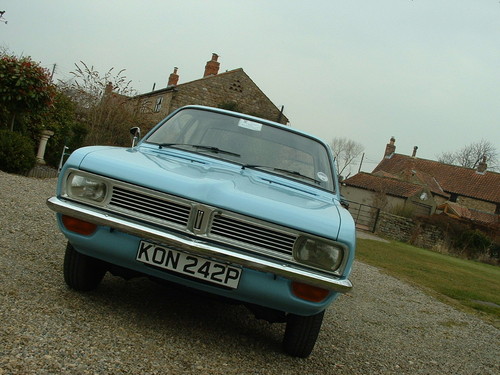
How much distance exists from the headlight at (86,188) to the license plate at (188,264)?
0.41m

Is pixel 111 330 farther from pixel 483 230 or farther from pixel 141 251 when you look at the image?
pixel 483 230

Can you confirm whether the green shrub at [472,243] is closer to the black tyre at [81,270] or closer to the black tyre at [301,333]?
the black tyre at [301,333]

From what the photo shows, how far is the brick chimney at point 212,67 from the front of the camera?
130 ft

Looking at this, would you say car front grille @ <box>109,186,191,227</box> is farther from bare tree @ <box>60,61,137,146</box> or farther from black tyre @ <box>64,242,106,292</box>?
bare tree @ <box>60,61,137,146</box>

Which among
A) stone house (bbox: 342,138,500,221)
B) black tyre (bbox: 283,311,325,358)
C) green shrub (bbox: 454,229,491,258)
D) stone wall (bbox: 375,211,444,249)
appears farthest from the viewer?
stone house (bbox: 342,138,500,221)

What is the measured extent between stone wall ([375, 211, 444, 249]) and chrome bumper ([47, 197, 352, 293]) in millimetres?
24107

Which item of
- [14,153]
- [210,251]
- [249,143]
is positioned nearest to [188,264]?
[210,251]

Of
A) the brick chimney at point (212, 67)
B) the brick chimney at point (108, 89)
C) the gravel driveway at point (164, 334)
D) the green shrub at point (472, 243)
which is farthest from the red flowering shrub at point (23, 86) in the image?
the brick chimney at point (212, 67)

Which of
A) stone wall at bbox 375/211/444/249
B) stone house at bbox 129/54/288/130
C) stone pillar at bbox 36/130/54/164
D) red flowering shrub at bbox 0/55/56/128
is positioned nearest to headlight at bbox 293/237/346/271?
red flowering shrub at bbox 0/55/56/128

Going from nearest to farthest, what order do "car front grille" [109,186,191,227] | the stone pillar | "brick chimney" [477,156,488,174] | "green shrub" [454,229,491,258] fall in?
"car front grille" [109,186,191,227] → the stone pillar → "green shrub" [454,229,491,258] → "brick chimney" [477,156,488,174]

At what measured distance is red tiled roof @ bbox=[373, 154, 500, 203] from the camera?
53781 millimetres

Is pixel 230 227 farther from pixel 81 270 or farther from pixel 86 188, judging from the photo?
pixel 81 270

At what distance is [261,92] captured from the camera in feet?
130

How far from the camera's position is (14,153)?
34.6 ft
